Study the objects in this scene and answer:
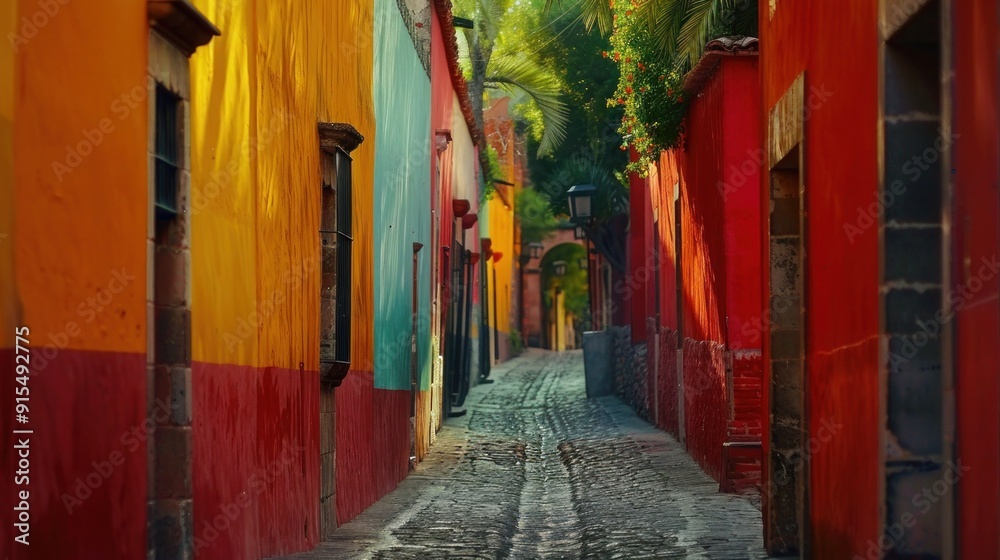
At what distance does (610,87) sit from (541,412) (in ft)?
22.8

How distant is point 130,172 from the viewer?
5598 millimetres

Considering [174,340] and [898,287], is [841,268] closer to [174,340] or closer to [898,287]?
[898,287]

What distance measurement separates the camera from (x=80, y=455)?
16.7ft

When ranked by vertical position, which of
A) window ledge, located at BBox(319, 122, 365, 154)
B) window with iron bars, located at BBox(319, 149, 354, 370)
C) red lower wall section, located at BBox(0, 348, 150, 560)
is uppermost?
window ledge, located at BBox(319, 122, 365, 154)

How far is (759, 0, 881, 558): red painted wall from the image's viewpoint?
605 centimetres

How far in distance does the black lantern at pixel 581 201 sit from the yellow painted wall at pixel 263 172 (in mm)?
12508

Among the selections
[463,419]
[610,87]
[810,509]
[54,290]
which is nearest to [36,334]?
[54,290]

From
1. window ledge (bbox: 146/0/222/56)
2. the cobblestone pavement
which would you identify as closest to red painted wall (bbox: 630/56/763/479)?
the cobblestone pavement

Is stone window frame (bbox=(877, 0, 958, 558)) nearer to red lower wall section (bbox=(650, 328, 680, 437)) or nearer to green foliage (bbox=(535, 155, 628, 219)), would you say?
red lower wall section (bbox=(650, 328, 680, 437))

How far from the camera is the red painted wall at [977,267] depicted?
4371 millimetres

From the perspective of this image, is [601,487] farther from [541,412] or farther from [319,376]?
[541,412]

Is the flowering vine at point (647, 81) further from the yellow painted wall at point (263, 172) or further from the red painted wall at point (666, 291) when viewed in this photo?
the yellow painted wall at point (263, 172)

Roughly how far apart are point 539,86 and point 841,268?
20.7m

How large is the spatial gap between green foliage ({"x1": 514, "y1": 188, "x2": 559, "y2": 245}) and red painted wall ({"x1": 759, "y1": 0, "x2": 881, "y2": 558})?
38.3m
